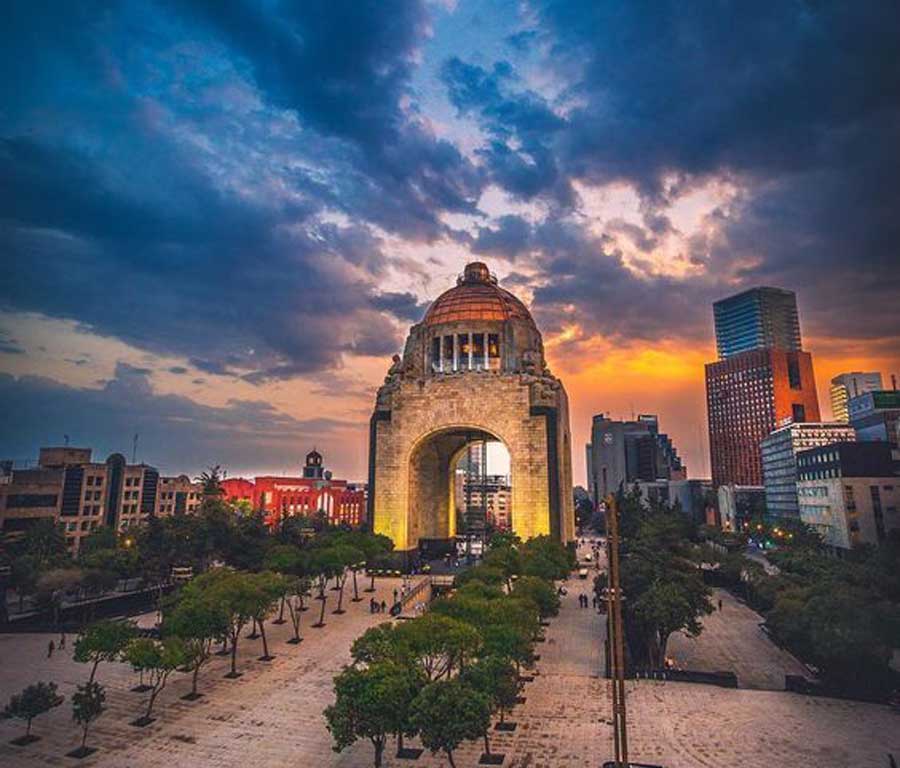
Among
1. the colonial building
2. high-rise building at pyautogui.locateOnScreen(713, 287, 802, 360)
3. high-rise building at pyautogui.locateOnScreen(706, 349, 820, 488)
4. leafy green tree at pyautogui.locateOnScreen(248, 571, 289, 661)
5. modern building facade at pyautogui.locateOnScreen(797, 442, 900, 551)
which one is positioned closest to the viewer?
leafy green tree at pyautogui.locateOnScreen(248, 571, 289, 661)

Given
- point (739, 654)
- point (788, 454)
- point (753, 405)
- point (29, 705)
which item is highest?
point (753, 405)

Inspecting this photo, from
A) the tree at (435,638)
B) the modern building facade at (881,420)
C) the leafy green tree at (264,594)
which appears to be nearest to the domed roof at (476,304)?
the leafy green tree at (264,594)

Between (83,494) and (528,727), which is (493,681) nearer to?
(528,727)

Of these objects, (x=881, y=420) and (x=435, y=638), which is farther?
(x=881, y=420)

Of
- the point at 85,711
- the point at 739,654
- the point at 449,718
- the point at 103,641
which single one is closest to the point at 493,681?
the point at 449,718

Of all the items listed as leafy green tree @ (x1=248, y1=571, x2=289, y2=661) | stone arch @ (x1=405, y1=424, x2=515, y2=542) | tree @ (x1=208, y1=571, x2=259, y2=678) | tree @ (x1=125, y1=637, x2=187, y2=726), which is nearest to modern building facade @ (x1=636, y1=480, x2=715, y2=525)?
stone arch @ (x1=405, y1=424, x2=515, y2=542)

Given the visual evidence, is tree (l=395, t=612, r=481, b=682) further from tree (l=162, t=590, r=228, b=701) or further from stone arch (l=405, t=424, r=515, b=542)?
stone arch (l=405, t=424, r=515, b=542)

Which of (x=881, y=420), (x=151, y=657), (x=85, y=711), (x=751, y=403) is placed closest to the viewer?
(x=85, y=711)
